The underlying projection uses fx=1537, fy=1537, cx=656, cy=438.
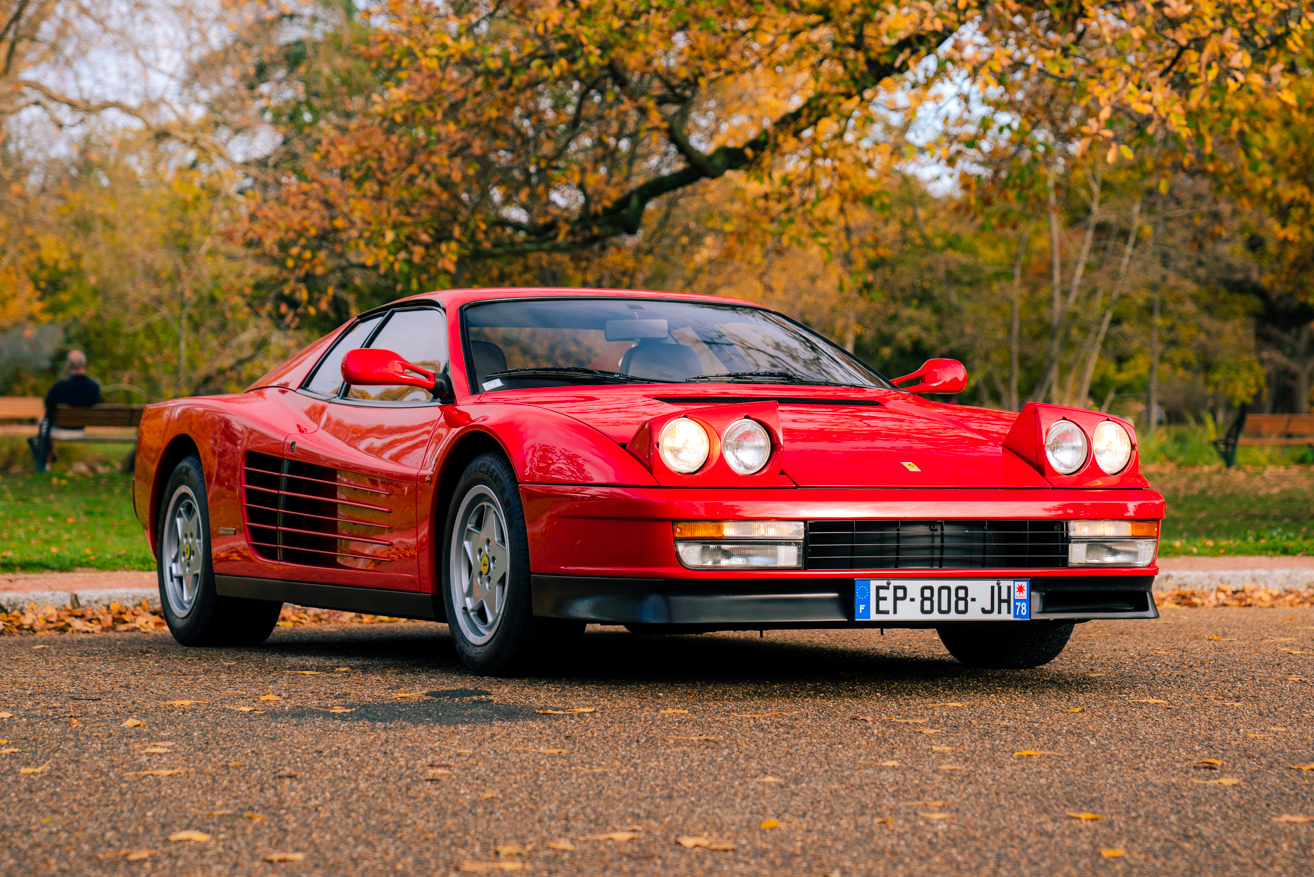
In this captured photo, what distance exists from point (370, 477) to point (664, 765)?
7.79ft

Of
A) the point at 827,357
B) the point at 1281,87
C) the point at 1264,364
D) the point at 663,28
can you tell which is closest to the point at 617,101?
the point at 663,28

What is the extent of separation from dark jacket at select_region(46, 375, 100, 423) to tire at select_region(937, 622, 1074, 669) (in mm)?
16372

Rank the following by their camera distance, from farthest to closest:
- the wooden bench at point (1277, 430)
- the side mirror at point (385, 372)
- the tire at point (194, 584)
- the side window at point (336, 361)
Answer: the wooden bench at point (1277, 430) → the tire at point (194, 584) → the side window at point (336, 361) → the side mirror at point (385, 372)

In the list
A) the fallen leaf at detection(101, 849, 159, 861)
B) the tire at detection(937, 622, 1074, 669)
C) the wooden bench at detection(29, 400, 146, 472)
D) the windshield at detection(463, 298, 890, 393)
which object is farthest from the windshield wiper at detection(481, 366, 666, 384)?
the wooden bench at detection(29, 400, 146, 472)

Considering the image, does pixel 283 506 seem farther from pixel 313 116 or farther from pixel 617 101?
pixel 313 116

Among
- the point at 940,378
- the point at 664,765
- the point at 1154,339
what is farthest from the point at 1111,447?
the point at 1154,339

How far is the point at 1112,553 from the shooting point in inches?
208

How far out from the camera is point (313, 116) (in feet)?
88.2

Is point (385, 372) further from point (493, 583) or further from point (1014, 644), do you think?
point (1014, 644)

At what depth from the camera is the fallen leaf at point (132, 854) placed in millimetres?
3077

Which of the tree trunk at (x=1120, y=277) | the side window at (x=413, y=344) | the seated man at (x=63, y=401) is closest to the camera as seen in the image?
the side window at (x=413, y=344)

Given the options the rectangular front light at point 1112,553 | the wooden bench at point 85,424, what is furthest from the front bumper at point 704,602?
the wooden bench at point 85,424

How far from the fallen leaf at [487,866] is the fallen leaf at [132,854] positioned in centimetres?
65

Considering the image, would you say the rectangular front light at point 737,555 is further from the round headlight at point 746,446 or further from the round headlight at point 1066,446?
the round headlight at point 1066,446
